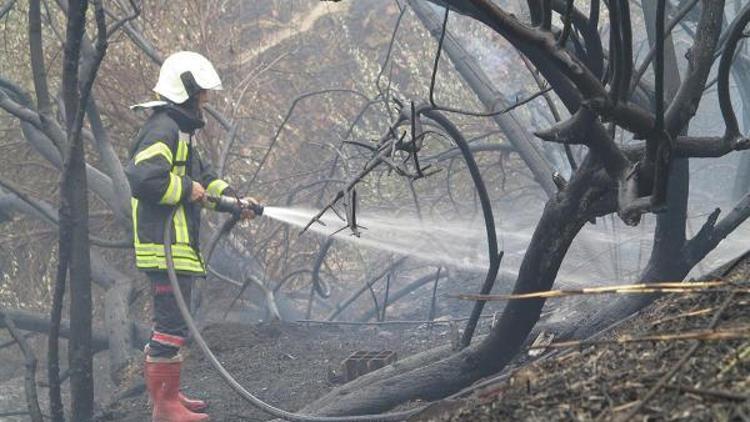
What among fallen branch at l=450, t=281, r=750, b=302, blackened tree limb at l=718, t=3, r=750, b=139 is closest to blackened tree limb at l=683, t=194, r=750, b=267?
blackened tree limb at l=718, t=3, r=750, b=139

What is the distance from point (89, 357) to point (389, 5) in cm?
876

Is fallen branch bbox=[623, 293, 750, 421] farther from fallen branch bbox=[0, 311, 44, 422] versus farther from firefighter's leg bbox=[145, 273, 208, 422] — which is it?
fallen branch bbox=[0, 311, 44, 422]

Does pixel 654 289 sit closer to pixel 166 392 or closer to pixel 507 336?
pixel 507 336

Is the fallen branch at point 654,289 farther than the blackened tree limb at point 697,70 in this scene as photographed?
No

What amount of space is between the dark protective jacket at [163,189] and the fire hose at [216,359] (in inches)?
3.0

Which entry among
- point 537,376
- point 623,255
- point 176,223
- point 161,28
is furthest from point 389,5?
point 537,376

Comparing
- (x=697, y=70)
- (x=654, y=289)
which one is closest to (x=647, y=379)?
(x=654, y=289)

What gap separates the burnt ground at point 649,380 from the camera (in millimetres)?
1497

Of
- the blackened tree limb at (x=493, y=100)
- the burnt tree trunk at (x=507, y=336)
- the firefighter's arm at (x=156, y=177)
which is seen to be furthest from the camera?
the blackened tree limb at (x=493, y=100)

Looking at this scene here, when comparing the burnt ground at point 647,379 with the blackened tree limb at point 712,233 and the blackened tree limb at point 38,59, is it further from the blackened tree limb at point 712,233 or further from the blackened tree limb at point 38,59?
the blackened tree limb at point 38,59

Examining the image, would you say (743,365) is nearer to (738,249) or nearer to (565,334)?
(565,334)

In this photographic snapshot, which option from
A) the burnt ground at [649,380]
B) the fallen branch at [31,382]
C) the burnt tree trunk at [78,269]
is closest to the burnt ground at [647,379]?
the burnt ground at [649,380]

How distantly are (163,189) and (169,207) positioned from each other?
0.19 metres

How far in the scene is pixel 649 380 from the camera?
65.1 inches
